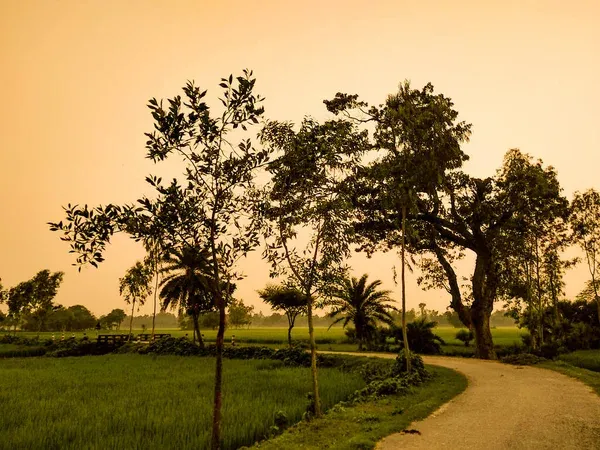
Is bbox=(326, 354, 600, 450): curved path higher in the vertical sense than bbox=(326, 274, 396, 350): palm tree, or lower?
lower

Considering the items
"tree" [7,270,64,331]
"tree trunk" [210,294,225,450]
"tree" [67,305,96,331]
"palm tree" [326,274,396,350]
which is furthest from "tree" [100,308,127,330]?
"tree trunk" [210,294,225,450]

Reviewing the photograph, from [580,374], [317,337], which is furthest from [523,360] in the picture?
[317,337]

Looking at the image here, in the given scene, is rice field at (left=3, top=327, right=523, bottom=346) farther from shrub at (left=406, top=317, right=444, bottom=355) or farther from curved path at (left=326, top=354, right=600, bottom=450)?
curved path at (left=326, top=354, right=600, bottom=450)

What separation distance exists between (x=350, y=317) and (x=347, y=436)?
25991mm

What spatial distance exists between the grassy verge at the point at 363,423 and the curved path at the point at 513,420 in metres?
0.34

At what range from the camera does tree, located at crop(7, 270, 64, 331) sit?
6278 cm

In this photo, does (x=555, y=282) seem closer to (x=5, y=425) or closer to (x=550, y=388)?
(x=550, y=388)

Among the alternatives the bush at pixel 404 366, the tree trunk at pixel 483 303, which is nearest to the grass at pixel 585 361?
the tree trunk at pixel 483 303

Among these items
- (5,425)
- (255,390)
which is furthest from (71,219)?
(255,390)

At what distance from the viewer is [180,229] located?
279 inches

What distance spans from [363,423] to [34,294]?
7173cm

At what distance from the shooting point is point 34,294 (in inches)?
2494

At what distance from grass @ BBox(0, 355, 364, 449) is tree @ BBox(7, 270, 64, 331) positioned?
50.9 m

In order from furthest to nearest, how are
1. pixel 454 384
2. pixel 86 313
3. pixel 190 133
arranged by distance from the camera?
pixel 86 313
pixel 454 384
pixel 190 133
